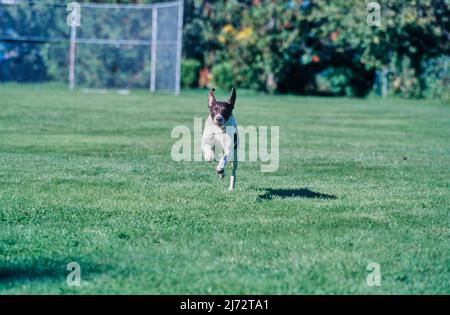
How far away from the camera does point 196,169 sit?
39.4 ft

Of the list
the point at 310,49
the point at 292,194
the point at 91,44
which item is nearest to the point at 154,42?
the point at 91,44

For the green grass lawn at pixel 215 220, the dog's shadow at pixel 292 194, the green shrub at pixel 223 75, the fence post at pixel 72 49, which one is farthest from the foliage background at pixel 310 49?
the dog's shadow at pixel 292 194

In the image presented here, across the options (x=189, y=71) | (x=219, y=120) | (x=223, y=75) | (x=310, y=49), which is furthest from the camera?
(x=189, y=71)

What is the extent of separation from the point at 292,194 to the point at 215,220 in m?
2.14

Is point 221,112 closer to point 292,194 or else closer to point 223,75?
point 292,194

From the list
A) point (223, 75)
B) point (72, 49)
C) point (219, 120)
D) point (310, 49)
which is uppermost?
point (310, 49)

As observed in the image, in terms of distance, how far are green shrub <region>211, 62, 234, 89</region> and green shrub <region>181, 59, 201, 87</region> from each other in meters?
1.58

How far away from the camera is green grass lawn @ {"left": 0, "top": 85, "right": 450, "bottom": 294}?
576 centimetres

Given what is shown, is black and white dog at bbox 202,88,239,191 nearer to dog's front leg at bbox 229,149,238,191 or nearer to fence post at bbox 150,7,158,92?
dog's front leg at bbox 229,149,238,191

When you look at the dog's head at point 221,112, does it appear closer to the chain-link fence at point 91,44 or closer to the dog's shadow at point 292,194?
the dog's shadow at point 292,194

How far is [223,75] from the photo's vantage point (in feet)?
150

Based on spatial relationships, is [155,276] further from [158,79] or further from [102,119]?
[158,79]

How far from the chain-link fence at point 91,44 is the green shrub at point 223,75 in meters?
7.46
